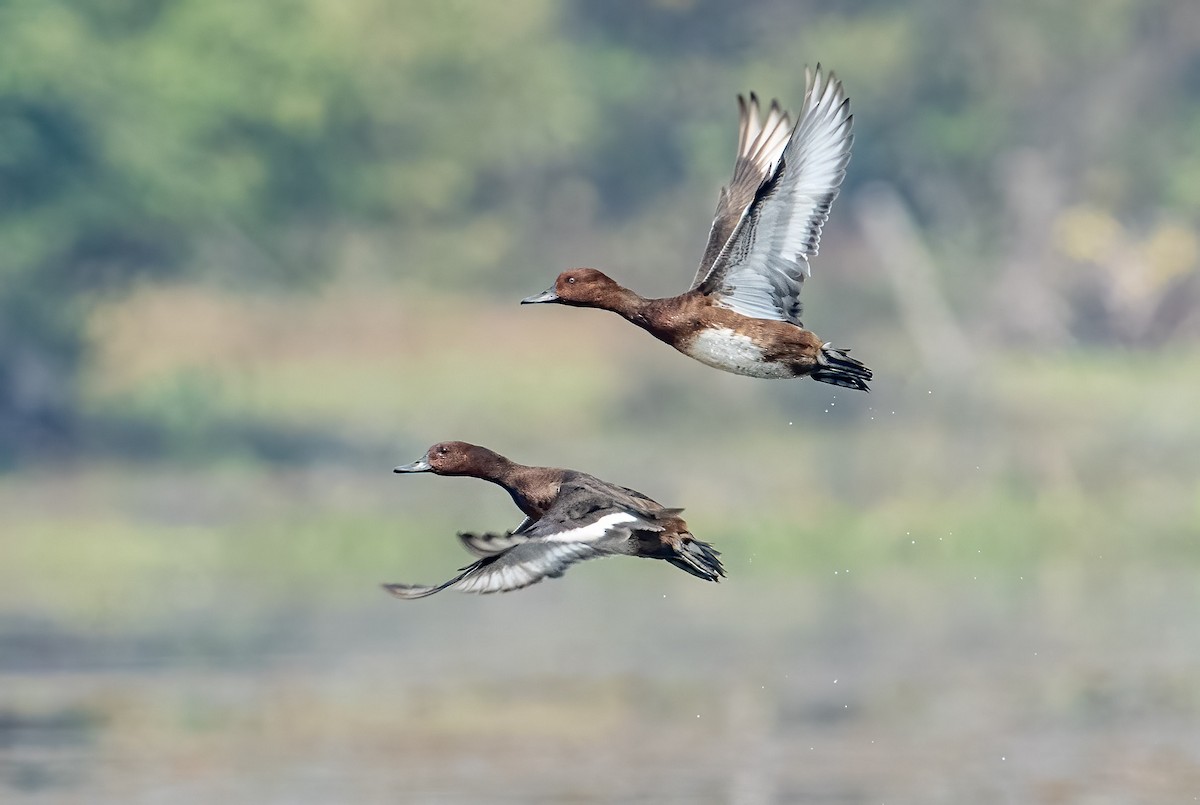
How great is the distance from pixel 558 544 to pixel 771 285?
57.1 inches

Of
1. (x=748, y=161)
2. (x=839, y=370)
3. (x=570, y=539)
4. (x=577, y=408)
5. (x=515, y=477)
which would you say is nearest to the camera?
(x=570, y=539)

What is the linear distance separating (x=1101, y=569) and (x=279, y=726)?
11.2 meters

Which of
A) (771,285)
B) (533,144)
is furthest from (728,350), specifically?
(533,144)

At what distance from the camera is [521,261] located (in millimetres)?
34219

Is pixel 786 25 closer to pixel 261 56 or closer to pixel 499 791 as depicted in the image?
pixel 261 56

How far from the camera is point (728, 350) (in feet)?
29.9

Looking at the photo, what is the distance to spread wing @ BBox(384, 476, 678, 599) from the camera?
27.2 ft

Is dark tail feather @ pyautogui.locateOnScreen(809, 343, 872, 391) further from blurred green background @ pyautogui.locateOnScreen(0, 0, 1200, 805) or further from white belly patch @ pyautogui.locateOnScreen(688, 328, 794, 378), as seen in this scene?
blurred green background @ pyautogui.locateOnScreen(0, 0, 1200, 805)

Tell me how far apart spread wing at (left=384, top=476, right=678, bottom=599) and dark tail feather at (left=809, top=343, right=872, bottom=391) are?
883mm

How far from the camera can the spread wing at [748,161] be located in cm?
982

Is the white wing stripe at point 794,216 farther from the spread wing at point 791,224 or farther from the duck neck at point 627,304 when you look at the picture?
the duck neck at point 627,304

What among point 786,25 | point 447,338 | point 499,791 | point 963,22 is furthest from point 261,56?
point 499,791

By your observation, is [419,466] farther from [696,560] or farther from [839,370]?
[839,370]

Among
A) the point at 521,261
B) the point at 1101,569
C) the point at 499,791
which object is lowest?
the point at 499,791
